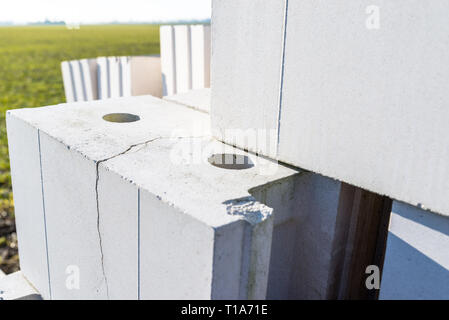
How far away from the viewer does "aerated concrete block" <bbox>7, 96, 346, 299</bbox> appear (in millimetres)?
2451

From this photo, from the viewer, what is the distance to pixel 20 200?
4586 mm

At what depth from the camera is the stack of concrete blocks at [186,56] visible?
6812 millimetres

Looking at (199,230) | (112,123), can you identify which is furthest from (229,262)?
(112,123)

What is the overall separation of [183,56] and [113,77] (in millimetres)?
1622

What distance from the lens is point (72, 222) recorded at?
3.68 m

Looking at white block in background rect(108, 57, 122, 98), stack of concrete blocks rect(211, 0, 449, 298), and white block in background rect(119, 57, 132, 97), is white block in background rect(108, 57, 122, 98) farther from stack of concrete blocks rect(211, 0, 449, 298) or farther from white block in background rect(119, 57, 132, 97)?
stack of concrete blocks rect(211, 0, 449, 298)

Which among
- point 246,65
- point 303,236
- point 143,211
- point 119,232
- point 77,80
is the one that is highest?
point 246,65

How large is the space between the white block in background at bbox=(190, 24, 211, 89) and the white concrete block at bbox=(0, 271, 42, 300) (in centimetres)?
377

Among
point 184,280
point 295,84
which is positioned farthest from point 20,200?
point 295,84

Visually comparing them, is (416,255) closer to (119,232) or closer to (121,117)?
(119,232)

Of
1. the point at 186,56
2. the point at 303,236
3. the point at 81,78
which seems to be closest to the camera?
the point at 303,236

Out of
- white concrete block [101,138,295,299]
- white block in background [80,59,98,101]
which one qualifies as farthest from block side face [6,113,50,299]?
Answer: white block in background [80,59,98,101]

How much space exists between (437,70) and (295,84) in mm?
990
